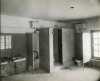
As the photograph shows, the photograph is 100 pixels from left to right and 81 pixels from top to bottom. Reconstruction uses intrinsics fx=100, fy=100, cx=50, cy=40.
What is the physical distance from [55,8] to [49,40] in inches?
17.0

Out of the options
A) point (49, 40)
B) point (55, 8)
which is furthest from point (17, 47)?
point (55, 8)

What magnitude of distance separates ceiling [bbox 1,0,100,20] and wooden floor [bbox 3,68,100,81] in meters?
0.63

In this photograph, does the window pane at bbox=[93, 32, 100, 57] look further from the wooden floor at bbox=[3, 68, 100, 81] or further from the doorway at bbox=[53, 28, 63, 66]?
the doorway at bbox=[53, 28, 63, 66]

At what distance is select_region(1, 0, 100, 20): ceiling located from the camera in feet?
3.28

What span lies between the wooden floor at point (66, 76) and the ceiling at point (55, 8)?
24.8 inches

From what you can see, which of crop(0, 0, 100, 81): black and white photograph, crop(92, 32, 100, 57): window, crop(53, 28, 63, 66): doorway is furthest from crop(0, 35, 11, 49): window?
crop(92, 32, 100, 57): window

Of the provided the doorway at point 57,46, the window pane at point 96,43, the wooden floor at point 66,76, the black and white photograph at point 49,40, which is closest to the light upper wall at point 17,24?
the black and white photograph at point 49,40

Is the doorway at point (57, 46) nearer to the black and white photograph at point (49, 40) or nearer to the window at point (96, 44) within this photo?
the black and white photograph at point (49, 40)

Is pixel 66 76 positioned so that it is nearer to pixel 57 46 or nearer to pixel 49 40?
pixel 57 46

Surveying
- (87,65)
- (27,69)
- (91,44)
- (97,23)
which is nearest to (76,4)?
(97,23)

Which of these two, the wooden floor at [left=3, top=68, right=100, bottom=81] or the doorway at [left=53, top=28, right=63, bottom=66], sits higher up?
the doorway at [left=53, top=28, right=63, bottom=66]

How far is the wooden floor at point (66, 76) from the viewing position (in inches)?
41.3

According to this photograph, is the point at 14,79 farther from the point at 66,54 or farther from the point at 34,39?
the point at 66,54

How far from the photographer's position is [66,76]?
129 centimetres
